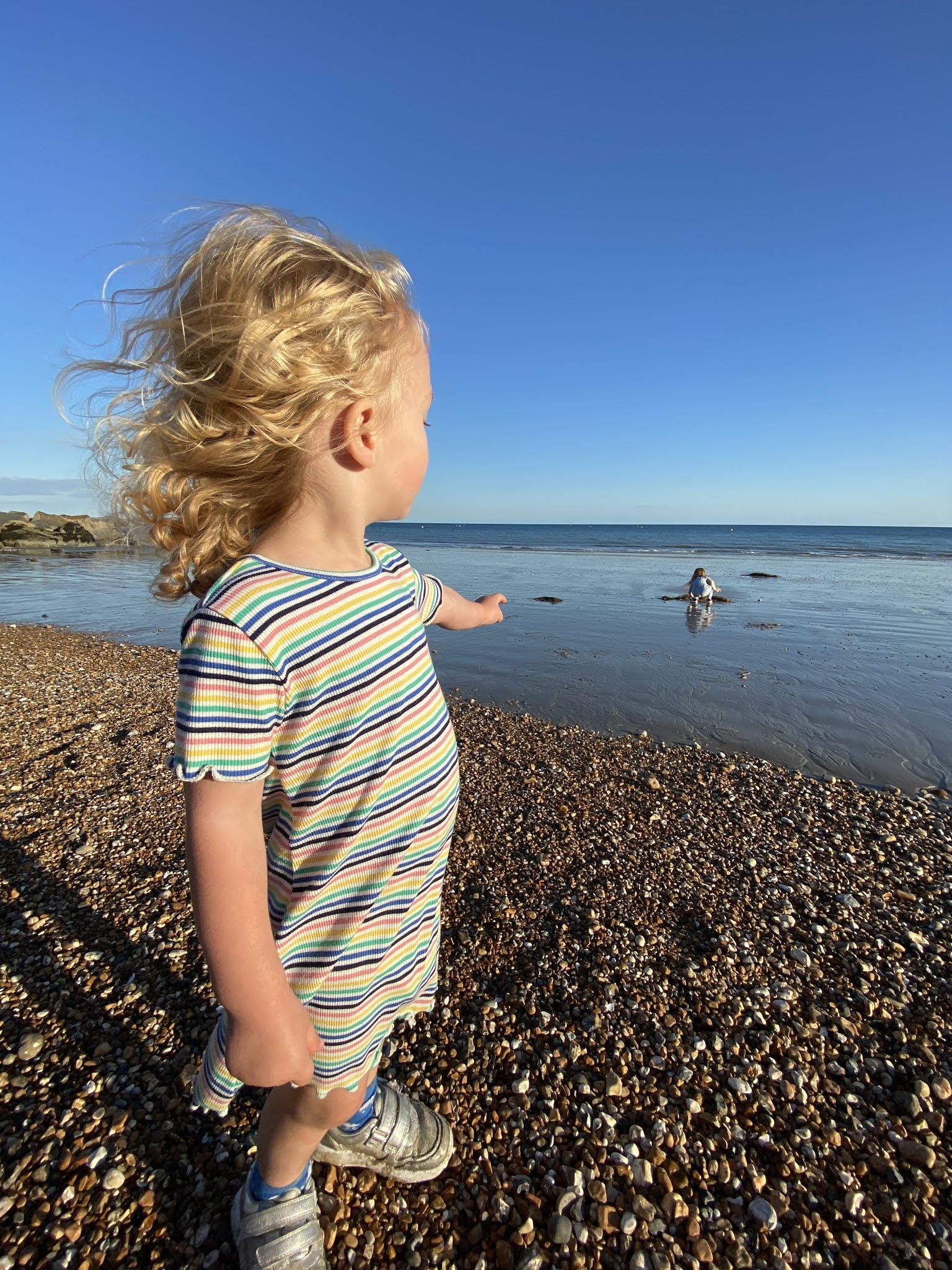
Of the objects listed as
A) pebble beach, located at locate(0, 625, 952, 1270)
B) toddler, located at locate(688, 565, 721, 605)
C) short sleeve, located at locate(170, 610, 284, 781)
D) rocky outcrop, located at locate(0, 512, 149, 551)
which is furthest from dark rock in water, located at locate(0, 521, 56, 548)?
short sleeve, located at locate(170, 610, 284, 781)

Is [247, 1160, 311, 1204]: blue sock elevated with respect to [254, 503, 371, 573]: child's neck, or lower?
lower

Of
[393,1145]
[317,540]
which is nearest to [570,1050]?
[393,1145]

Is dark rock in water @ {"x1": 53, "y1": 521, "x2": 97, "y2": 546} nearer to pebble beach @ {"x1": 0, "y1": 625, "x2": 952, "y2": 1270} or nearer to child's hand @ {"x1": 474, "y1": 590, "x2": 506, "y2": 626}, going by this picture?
pebble beach @ {"x1": 0, "y1": 625, "x2": 952, "y2": 1270}

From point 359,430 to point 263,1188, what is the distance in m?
2.10

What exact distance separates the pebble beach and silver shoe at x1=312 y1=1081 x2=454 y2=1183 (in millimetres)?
76

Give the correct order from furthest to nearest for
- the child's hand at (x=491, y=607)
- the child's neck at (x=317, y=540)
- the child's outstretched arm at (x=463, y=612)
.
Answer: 1. the child's hand at (x=491, y=607)
2. the child's outstretched arm at (x=463, y=612)
3. the child's neck at (x=317, y=540)

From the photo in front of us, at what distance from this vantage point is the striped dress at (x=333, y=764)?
45.5 inches

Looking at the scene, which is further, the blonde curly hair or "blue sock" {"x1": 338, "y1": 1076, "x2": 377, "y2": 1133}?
"blue sock" {"x1": 338, "y1": 1076, "x2": 377, "y2": 1133}

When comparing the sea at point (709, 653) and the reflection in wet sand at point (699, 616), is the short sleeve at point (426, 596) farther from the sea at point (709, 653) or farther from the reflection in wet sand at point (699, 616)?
the reflection in wet sand at point (699, 616)

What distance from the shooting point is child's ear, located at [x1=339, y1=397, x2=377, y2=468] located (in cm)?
146

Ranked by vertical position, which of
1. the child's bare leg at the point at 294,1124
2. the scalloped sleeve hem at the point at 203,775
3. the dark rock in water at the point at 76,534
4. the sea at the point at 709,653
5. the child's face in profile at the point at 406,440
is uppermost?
the child's face in profile at the point at 406,440

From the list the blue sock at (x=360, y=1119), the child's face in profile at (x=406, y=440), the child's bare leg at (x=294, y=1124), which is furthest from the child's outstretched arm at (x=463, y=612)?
the blue sock at (x=360, y=1119)

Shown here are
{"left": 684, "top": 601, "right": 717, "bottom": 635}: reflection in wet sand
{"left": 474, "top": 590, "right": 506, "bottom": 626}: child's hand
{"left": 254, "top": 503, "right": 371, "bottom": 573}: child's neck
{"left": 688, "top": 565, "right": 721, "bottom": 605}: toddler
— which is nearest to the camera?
{"left": 254, "top": 503, "right": 371, "bottom": 573}: child's neck

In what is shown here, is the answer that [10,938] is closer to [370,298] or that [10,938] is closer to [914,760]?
[370,298]
